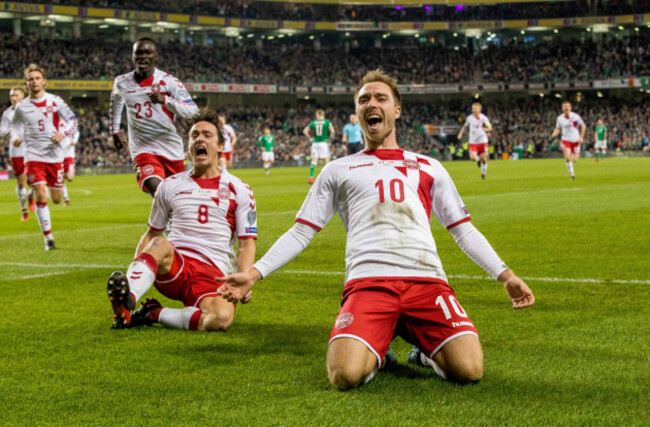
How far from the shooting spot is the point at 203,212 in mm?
6406

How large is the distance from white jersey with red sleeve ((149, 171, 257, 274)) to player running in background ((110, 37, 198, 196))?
3.55 metres


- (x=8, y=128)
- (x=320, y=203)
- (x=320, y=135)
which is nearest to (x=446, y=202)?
(x=320, y=203)

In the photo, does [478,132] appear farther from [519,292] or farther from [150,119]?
[519,292]

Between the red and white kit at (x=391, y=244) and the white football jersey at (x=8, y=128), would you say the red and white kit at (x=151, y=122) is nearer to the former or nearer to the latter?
the red and white kit at (x=391, y=244)

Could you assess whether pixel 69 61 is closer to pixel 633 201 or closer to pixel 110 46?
pixel 110 46

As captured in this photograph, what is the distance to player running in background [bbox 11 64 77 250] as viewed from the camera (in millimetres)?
12070

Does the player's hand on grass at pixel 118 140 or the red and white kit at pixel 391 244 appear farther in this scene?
the player's hand on grass at pixel 118 140

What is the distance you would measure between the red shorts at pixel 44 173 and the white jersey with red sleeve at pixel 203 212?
6.57 metres

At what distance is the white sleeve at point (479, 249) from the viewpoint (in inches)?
178

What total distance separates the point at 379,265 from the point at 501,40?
71.6m

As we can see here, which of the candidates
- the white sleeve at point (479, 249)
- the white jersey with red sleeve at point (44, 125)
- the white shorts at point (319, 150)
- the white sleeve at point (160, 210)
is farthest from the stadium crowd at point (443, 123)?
the white sleeve at point (479, 249)

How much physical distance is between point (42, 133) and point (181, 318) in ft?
24.9

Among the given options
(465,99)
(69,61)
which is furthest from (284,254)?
(465,99)

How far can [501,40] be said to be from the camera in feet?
239
